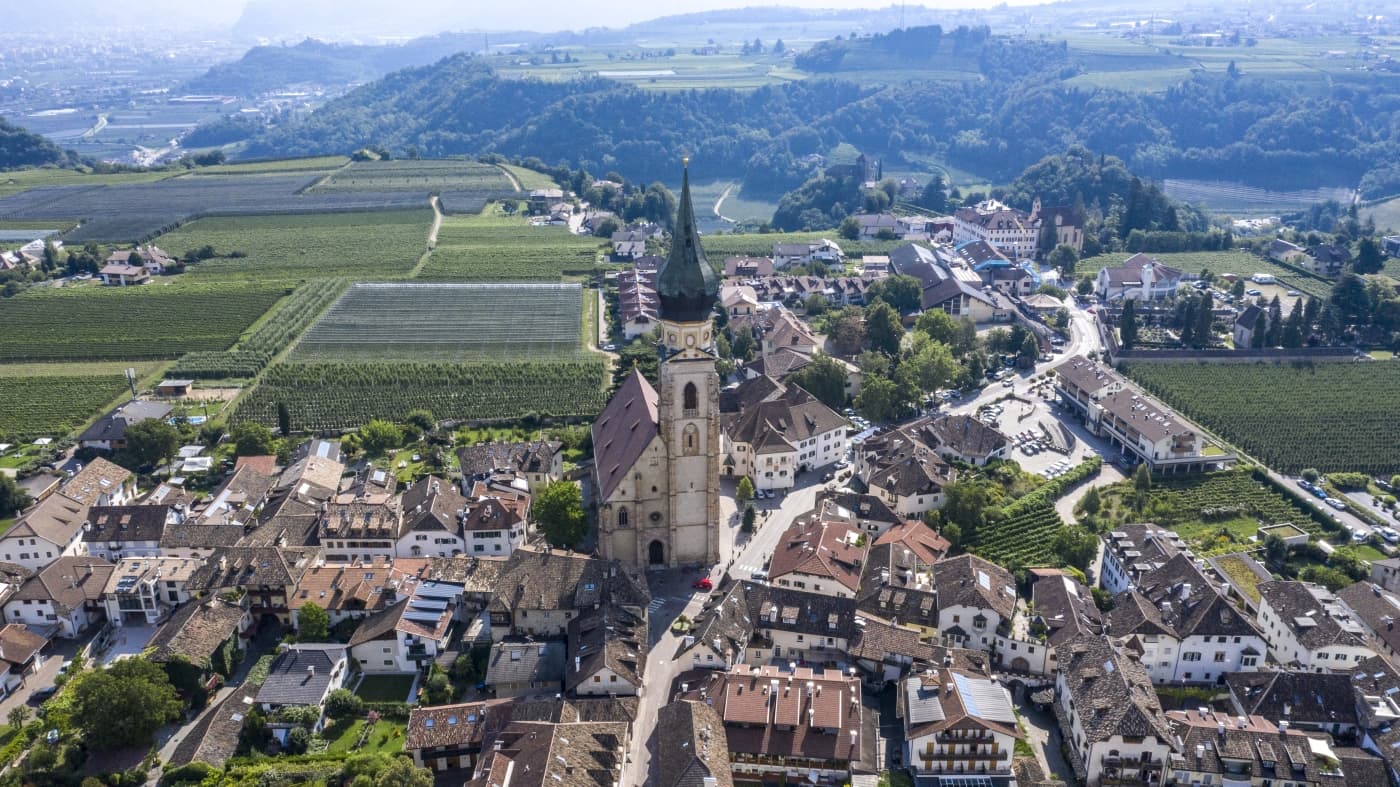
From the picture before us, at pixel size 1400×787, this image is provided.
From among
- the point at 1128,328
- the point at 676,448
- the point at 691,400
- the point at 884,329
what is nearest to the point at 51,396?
the point at 676,448

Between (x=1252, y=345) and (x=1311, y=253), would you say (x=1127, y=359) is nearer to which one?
(x=1252, y=345)

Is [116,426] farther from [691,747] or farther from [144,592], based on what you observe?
[691,747]

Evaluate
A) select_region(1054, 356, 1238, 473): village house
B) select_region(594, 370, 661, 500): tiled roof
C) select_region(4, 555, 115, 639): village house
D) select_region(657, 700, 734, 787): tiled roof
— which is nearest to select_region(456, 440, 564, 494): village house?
select_region(594, 370, 661, 500): tiled roof

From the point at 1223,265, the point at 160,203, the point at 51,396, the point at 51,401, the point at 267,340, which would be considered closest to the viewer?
the point at 51,401

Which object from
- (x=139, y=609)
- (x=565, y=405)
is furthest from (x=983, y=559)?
(x=139, y=609)

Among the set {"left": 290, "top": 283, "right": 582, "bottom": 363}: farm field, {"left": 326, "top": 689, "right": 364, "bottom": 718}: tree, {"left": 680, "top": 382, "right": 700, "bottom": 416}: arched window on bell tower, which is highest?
{"left": 680, "top": 382, "right": 700, "bottom": 416}: arched window on bell tower

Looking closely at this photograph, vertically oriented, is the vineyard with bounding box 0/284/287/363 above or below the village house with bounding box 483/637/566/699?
below

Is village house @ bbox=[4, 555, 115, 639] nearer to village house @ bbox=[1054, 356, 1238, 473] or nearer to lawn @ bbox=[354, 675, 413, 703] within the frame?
lawn @ bbox=[354, 675, 413, 703]
